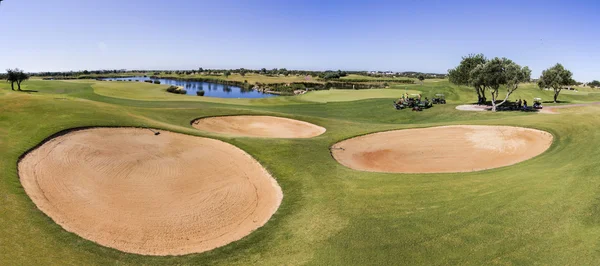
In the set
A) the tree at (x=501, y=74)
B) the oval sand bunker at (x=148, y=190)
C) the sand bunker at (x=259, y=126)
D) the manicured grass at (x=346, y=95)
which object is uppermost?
the tree at (x=501, y=74)

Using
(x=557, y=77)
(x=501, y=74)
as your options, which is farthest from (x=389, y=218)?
(x=557, y=77)

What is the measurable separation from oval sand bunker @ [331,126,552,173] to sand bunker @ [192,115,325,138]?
7212mm

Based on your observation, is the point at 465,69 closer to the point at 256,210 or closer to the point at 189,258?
the point at 256,210

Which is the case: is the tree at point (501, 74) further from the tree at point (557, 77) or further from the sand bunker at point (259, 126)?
the sand bunker at point (259, 126)

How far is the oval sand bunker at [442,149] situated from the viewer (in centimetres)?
2074

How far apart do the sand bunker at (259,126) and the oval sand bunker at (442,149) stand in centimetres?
721

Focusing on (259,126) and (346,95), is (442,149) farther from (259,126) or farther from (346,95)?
(346,95)

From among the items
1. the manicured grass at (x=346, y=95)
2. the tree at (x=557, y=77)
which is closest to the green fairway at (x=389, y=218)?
the tree at (x=557, y=77)

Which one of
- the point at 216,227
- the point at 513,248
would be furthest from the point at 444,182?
the point at 216,227

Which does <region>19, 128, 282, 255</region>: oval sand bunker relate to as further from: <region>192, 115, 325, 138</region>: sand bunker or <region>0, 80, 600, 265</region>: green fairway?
<region>192, 115, 325, 138</region>: sand bunker

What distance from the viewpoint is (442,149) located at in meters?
23.9

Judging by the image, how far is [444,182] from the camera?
16359mm

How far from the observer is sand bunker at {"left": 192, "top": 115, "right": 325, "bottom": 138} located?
3147cm

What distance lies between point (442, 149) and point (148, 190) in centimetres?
2000
